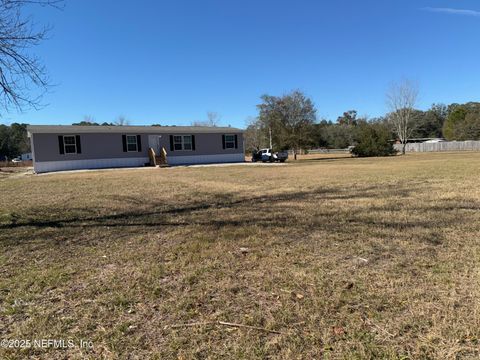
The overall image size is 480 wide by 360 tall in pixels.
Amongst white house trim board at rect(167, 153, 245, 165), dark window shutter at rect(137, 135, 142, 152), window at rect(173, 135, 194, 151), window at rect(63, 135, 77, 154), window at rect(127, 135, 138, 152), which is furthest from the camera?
window at rect(173, 135, 194, 151)

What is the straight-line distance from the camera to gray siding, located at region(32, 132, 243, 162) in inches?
1019

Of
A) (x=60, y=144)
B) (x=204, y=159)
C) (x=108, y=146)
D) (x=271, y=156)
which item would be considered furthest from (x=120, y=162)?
(x=271, y=156)

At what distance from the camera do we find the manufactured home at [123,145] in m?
26.1

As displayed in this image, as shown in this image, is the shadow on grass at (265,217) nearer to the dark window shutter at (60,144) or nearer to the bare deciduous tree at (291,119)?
the dark window shutter at (60,144)

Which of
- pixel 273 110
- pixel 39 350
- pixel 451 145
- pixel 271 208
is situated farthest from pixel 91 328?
pixel 451 145

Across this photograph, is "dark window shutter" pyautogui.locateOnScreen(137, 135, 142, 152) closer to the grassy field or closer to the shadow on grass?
the shadow on grass

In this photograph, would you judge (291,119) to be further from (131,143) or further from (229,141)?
(131,143)

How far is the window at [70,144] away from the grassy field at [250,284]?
21.8 metres

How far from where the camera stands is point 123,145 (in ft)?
95.7

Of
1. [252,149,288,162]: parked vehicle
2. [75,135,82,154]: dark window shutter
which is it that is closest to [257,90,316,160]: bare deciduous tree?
[252,149,288,162]: parked vehicle

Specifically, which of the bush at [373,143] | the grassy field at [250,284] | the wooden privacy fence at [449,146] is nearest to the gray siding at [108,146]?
the bush at [373,143]

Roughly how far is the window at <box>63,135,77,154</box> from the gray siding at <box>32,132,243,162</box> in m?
0.30

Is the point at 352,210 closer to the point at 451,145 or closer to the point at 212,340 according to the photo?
the point at 212,340

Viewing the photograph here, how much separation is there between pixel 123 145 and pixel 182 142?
495 centimetres
